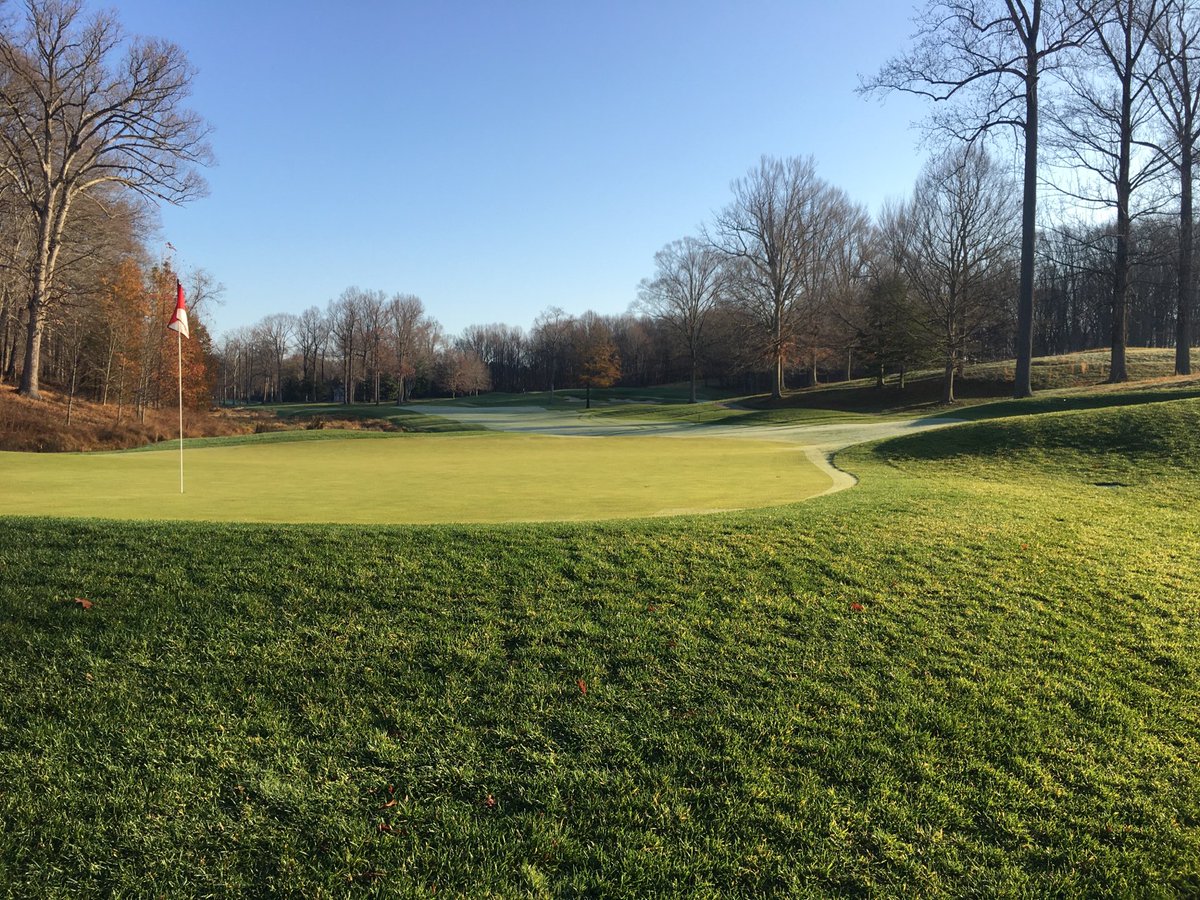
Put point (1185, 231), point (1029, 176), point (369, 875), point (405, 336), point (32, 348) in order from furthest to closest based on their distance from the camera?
point (405, 336), point (32, 348), point (1185, 231), point (1029, 176), point (369, 875)

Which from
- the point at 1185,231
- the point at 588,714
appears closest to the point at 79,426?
the point at 588,714

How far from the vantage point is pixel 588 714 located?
404 cm

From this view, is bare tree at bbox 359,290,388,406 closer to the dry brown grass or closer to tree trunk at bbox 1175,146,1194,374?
the dry brown grass

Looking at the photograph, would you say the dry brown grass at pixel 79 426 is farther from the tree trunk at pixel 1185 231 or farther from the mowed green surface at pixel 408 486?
the tree trunk at pixel 1185 231

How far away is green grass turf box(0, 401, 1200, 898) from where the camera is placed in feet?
9.89

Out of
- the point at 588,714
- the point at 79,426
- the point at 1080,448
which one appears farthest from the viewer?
the point at 79,426

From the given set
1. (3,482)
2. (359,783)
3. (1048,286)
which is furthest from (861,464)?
(1048,286)

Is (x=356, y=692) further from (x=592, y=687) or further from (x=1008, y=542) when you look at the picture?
(x=1008, y=542)

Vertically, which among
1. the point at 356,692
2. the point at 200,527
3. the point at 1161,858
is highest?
the point at 200,527

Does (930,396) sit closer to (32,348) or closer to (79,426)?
(79,426)

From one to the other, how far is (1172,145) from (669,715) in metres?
38.5

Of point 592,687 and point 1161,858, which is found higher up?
point 592,687

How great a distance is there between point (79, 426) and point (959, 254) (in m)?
43.4

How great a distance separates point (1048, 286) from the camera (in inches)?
3014
